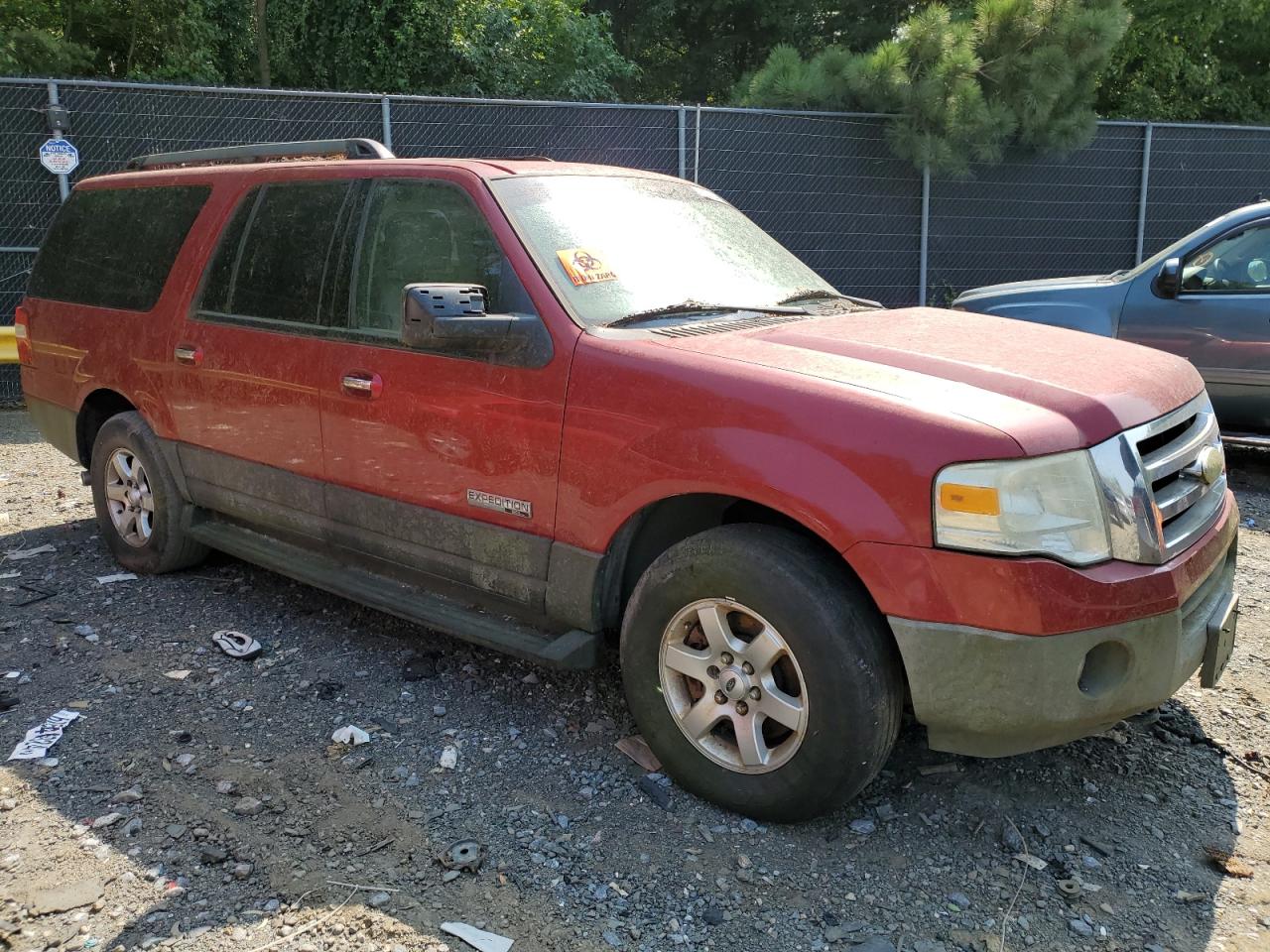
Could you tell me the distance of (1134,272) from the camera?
7.36 meters

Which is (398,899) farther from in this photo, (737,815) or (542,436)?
(542,436)

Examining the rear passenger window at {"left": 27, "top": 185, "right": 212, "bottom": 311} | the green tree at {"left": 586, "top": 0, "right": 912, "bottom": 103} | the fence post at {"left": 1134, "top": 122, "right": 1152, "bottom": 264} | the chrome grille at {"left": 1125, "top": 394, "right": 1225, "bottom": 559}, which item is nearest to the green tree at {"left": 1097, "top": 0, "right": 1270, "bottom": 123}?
the fence post at {"left": 1134, "top": 122, "right": 1152, "bottom": 264}

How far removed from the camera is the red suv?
2.72 meters

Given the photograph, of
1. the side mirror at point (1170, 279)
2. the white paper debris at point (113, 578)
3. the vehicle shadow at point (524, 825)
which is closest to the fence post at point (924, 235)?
the side mirror at point (1170, 279)

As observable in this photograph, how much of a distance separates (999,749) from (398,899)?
Result: 1.64 m

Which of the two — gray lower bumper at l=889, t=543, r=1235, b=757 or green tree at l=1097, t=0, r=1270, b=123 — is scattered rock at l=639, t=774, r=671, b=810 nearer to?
gray lower bumper at l=889, t=543, r=1235, b=757

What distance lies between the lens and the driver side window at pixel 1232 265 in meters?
6.96

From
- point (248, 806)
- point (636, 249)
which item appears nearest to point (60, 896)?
point (248, 806)

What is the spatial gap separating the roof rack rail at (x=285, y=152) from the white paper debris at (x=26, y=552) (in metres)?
2.12

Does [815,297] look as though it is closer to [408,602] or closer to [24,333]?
[408,602]

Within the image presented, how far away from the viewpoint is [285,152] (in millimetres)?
4859

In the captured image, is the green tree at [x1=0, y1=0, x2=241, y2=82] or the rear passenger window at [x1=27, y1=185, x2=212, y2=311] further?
the green tree at [x1=0, y1=0, x2=241, y2=82]

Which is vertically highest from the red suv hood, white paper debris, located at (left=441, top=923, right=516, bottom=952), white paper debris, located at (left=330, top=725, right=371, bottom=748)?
the red suv hood

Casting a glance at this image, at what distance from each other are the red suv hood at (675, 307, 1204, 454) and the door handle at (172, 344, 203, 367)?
2415 millimetres
